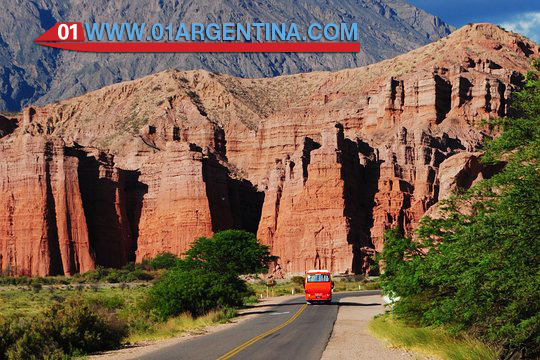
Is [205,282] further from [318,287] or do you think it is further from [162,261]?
[162,261]

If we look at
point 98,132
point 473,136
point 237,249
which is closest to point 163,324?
point 237,249

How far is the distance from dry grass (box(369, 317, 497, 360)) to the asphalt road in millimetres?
2530

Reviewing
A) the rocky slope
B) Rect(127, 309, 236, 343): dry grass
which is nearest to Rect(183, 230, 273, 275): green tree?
Rect(127, 309, 236, 343): dry grass

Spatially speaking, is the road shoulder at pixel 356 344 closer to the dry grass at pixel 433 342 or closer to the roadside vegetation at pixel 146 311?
the dry grass at pixel 433 342

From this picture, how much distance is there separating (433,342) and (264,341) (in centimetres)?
680

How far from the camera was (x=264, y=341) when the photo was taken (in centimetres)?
2911

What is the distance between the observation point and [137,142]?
152 metres

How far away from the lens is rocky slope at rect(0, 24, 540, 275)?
120625 millimetres

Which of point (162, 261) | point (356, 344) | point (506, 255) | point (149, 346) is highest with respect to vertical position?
point (162, 261)

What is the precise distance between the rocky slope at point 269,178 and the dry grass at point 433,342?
65.2 metres

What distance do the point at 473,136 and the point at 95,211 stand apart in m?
67.7

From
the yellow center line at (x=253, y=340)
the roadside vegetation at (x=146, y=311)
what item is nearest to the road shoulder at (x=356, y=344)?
the yellow center line at (x=253, y=340)

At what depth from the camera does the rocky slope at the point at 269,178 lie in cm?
12062

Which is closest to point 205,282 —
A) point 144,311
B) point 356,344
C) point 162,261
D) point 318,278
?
point 144,311
